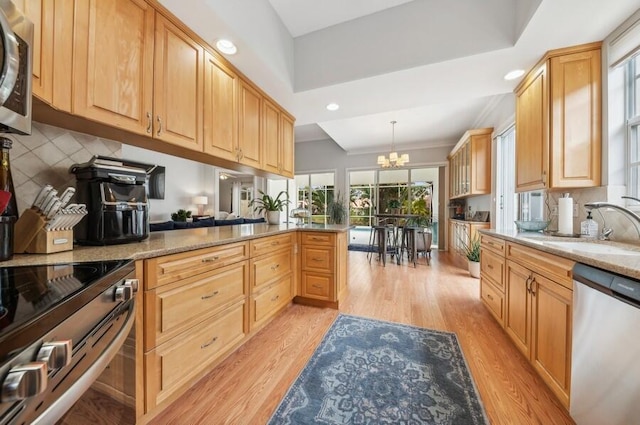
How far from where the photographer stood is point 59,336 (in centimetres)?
49

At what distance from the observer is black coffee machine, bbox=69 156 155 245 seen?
48.6 inches

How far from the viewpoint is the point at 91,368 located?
23.5 inches

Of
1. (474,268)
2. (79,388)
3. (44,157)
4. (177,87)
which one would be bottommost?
(474,268)

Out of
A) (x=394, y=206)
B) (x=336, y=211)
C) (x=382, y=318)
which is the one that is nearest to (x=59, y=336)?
(x=382, y=318)

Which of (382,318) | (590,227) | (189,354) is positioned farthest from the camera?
(382,318)

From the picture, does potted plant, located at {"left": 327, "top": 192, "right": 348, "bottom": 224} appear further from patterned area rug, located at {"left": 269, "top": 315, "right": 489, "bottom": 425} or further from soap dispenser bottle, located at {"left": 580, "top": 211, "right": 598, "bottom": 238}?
soap dispenser bottle, located at {"left": 580, "top": 211, "right": 598, "bottom": 238}

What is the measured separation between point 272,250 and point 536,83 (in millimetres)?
2780

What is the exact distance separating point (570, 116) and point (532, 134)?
293 mm

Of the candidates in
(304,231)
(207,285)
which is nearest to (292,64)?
(304,231)

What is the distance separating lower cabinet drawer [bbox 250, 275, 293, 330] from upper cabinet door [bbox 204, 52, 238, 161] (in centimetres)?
126

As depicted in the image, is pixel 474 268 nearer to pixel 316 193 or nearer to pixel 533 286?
pixel 533 286

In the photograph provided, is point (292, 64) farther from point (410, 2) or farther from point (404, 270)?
point (404, 270)

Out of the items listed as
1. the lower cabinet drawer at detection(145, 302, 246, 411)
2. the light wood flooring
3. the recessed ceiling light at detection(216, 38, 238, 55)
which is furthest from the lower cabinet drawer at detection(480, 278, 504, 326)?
the recessed ceiling light at detection(216, 38, 238, 55)

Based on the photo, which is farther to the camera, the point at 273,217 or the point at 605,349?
the point at 273,217
